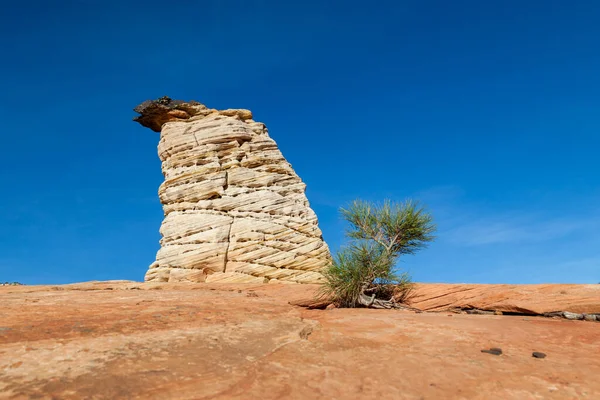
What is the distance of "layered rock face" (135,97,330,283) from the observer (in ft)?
73.4

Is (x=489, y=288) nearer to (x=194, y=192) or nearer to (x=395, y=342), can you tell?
(x=395, y=342)

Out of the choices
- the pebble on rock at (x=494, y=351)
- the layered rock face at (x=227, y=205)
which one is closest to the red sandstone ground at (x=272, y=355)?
the pebble on rock at (x=494, y=351)

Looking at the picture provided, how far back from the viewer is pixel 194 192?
24.4m

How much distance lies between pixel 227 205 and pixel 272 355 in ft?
62.0

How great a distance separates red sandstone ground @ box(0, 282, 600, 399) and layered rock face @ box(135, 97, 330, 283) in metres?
13.2

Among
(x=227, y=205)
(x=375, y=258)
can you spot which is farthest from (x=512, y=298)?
(x=227, y=205)

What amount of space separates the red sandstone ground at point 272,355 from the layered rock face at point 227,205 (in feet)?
43.3

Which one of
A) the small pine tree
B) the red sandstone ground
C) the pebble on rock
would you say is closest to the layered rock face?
the small pine tree

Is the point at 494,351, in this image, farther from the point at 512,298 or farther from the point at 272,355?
→ the point at 512,298

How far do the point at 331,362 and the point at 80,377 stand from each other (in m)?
2.98

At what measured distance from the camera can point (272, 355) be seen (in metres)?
5.43

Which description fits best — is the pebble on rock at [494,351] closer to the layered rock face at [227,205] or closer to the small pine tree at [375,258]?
the small pine tree at [375,258]

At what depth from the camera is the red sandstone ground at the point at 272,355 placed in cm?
416

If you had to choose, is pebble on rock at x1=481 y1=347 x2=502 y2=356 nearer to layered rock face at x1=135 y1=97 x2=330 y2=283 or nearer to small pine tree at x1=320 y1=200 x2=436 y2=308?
small pine tree at x1=320 y1=200 x2=436 y2=308
